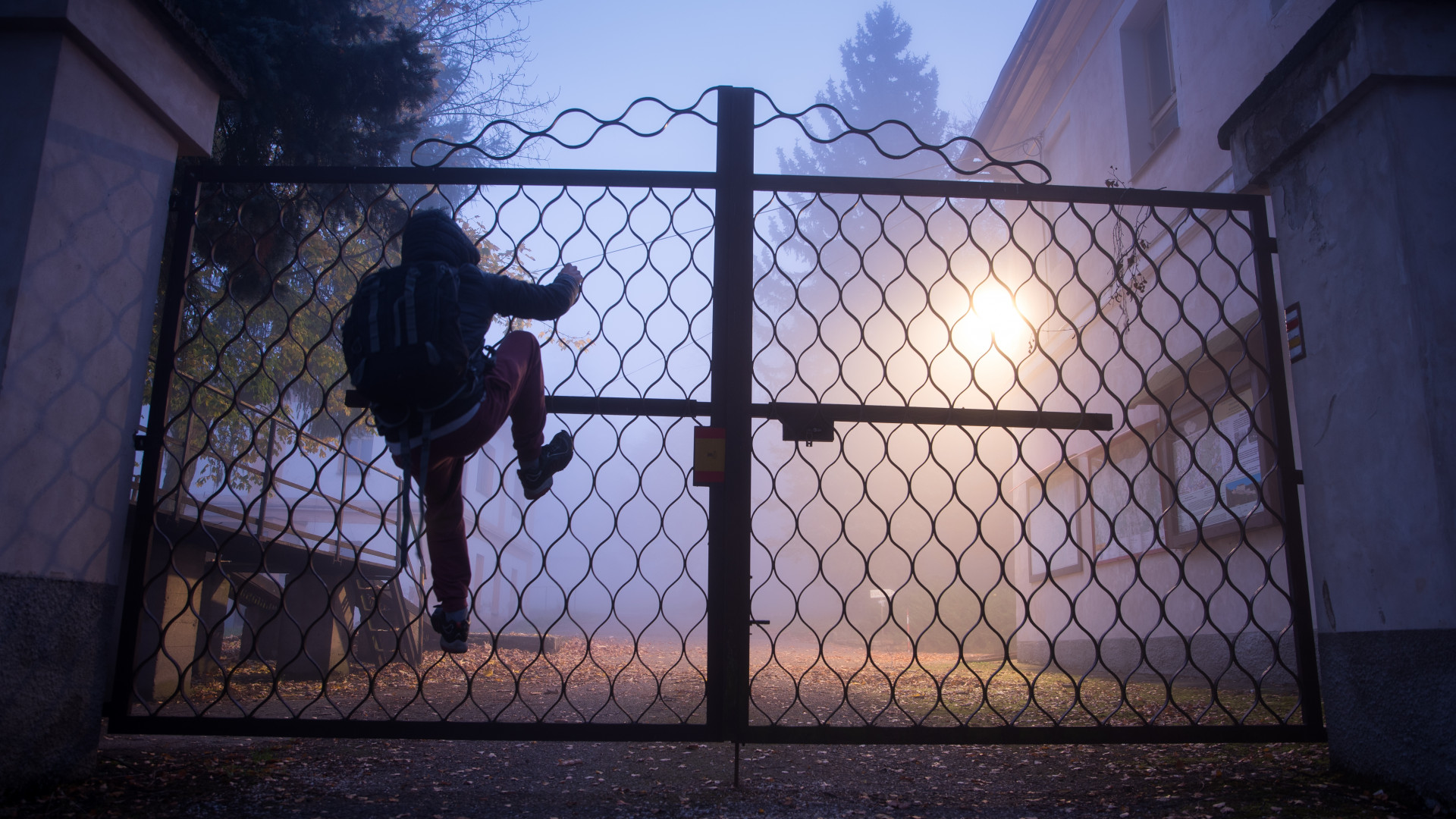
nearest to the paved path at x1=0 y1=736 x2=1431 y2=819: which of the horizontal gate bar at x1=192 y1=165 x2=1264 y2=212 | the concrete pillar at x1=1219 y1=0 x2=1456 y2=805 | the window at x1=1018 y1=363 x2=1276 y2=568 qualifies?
the concrete pillar at x1=1219 y1=0 x2=1456 y2=805

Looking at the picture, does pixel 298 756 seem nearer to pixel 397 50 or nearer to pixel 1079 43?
pixel 397 50

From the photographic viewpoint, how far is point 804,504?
7695mm

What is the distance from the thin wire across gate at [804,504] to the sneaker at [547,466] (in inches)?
4.3

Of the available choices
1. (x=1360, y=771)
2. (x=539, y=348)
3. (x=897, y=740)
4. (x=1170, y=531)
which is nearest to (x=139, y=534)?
(x=539, y=348)

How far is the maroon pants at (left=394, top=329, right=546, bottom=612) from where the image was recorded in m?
2.86

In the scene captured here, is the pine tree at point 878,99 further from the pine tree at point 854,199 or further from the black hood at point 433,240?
the black hood at point 433,240

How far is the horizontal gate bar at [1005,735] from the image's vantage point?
2943 millimetres

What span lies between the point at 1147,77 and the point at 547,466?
8618 millimetres

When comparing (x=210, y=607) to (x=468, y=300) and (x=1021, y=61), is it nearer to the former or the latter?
(x=468, y=300)

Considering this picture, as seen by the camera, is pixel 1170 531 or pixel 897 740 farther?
pixel 1170 531

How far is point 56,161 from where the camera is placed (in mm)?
2756

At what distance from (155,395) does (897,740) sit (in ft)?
9.87

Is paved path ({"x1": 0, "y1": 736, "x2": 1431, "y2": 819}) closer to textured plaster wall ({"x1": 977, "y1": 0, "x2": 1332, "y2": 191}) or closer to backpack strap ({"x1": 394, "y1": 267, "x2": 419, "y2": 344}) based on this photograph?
backpack strap ({"x1": 394, "y1": 267, "x2": 419, "y2": 344})

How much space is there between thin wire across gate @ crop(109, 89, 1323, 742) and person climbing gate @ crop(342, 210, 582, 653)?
0.14m
